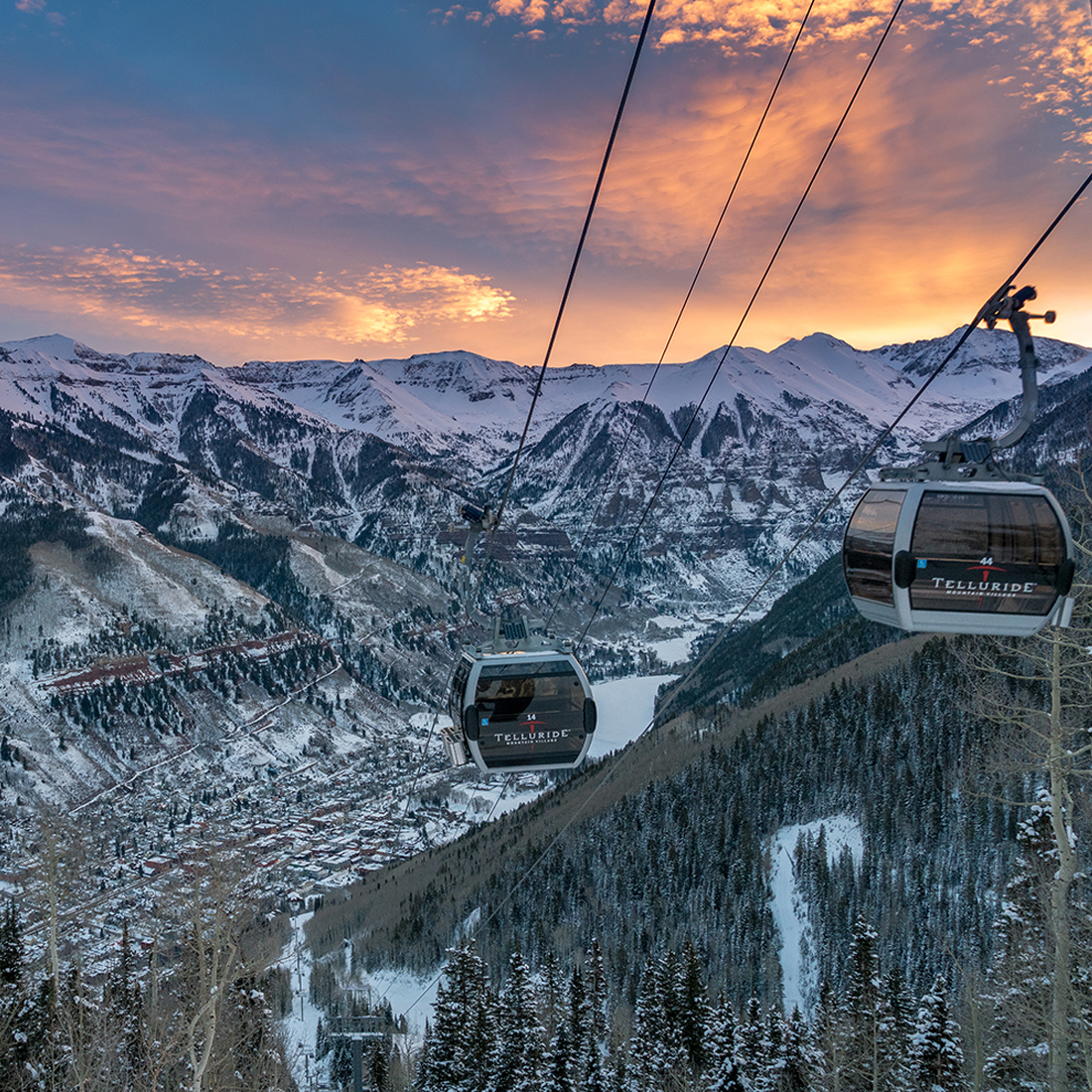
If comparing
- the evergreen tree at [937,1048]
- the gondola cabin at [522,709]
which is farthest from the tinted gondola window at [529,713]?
the evergreen tree at [937,1048]

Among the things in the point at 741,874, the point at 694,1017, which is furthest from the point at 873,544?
the point at 741,874

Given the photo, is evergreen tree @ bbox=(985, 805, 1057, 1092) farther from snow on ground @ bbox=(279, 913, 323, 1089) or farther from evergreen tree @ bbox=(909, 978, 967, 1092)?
snow on ground @ bbox=(279, 913, 323, 1089)

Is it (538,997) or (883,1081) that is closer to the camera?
(883,1081)

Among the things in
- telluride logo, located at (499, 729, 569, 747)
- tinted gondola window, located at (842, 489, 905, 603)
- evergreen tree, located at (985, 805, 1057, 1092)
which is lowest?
evergreen tree, located at (985, 805, 1057, 1092)

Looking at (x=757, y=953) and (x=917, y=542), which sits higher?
(x=917, y=542)

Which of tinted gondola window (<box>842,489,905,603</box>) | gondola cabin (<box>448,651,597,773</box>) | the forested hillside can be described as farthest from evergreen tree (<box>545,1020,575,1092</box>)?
tinted gondola window (<box>842,489,905,603</box>)

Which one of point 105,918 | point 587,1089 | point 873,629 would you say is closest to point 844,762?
point 873,629

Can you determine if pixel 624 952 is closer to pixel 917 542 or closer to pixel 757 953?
pixel 757 953
